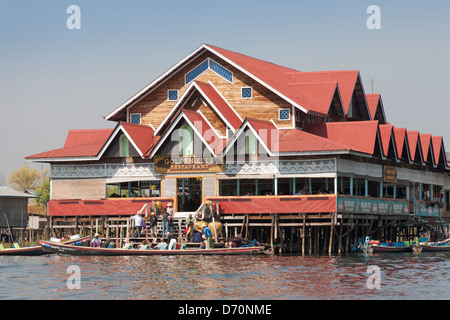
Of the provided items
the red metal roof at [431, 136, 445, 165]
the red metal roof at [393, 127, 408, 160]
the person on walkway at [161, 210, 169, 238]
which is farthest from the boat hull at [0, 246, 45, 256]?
the red metal roof at [431, 136, 445, 165]

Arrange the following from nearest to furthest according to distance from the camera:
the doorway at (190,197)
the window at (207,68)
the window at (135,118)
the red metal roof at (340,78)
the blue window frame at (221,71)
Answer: the doorway at (190,197) < the blue window frame at (221,71) < the window at (207,68) < the window at (135,118) < the red metal roof at (340,78)

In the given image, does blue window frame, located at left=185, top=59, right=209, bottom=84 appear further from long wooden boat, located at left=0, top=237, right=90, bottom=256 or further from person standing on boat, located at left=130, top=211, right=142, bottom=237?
long wooden boat, located at left=0, top=237, right=90, bottom=256

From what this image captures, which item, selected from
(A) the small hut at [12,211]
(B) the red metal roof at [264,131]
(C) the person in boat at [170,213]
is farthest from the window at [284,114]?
(A) the small hut at [12,211]

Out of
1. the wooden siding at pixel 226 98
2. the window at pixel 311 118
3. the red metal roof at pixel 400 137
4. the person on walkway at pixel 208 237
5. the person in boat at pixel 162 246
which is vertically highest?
the wooden siding at pixel 226 98

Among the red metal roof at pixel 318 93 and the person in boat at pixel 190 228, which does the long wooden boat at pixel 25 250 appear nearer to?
the person in boat at pixel 190 228

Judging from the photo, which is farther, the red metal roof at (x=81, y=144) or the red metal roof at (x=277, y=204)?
the red metal roof at (x=81, y=144)

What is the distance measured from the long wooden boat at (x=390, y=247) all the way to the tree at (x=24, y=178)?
82974mm

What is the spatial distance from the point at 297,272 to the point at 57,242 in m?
18.6

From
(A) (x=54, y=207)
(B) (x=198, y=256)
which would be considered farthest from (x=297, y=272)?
(A) (x=54, y=207)

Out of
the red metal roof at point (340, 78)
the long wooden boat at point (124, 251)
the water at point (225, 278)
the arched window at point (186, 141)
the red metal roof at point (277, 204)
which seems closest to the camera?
the water at point (225, 278)

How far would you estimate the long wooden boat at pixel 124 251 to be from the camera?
5250 centimetres
